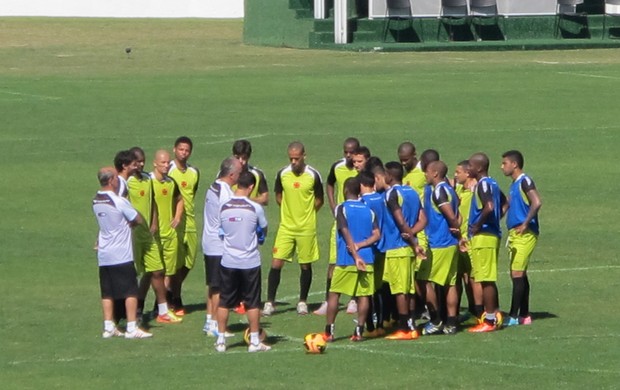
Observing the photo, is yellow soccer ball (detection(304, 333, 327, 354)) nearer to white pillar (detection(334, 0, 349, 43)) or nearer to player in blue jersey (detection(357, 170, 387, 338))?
player in blue jersey (detection(357, 170, 387, 338))

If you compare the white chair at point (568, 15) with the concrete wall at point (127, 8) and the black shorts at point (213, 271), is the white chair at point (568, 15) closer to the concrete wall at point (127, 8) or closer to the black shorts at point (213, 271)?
the concrete wall at point (127, 8)

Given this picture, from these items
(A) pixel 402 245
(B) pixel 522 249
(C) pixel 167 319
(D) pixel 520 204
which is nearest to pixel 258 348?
(A) pixel 402 245

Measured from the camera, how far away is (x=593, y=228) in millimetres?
20359

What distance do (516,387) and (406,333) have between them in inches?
81.0

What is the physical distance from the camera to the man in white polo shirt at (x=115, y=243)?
1386cm

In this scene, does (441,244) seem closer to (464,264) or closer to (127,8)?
(464,264)

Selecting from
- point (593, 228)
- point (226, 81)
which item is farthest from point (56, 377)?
point (226, 81)

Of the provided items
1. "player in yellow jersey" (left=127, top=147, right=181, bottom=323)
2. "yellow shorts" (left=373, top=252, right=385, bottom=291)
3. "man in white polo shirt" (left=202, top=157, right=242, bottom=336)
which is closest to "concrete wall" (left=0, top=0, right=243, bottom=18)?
"player in yellow jersey" (left=127, top=147, right=181, bottom=323)

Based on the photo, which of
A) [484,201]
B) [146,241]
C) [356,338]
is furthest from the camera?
[146,241]

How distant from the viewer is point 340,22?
4919 cm

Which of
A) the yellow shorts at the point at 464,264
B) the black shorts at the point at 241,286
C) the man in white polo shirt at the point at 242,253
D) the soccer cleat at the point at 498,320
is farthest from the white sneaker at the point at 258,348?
the soccer cleat at the point at 498,320

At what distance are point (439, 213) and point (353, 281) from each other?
113 cm

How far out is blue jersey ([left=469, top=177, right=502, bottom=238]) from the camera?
1425 cm

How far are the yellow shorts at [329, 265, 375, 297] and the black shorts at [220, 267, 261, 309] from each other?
843mm
